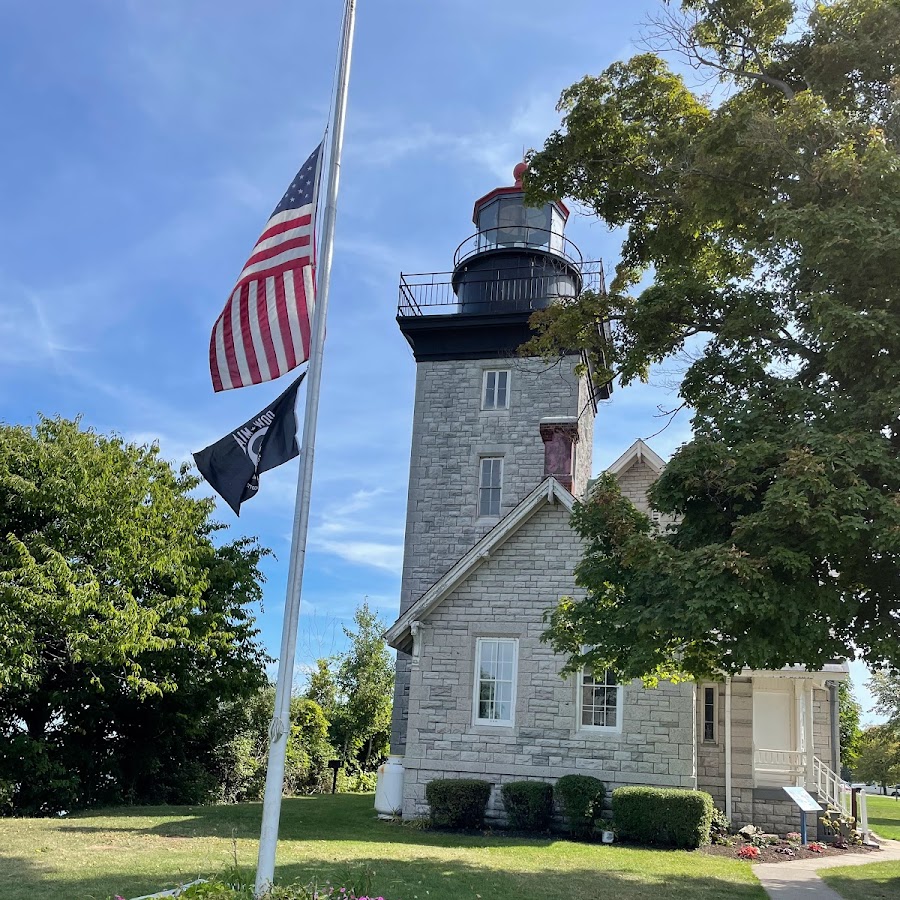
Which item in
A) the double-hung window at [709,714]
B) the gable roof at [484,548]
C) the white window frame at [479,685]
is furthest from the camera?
the double-hung window at [709,714]

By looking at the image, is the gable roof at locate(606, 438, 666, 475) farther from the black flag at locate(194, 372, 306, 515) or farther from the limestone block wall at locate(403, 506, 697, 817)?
the black flag at locate(194, 372, 306, 515)

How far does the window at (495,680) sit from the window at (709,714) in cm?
406

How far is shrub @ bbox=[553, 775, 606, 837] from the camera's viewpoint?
14648 mm

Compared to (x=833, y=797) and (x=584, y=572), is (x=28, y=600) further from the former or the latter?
(x=833, y=797)

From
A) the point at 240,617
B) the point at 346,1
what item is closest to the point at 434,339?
the point at 240,617

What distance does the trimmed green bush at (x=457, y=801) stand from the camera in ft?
49.8

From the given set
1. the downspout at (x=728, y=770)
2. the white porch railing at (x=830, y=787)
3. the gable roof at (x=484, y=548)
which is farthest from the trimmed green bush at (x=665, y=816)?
the gable roof at (x=484, y=548)

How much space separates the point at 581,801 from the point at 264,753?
13.3 meters

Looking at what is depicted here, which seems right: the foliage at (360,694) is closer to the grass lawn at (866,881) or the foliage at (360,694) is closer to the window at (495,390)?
the window at (495,390)

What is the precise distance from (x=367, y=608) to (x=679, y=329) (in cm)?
2535

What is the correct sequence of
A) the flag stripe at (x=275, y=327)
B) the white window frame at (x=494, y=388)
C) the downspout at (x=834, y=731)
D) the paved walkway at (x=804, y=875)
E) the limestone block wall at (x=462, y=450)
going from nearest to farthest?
the flag stripe at (x=275, y=327) < the paved walkway at (x=804, y=875) < the downspout at (x=834, y=731) < the limestone block wall at (x=462, y=450) < the white window frame at (x=494, y=388)

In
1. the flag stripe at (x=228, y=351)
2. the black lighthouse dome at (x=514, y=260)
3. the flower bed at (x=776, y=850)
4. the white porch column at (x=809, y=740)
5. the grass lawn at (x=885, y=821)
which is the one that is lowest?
the grass lawn at (x=885, y=821)

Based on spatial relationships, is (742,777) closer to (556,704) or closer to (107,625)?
(556,704)

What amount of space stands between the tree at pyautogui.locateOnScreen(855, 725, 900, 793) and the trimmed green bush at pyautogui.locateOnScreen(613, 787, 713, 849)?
1056 cm
